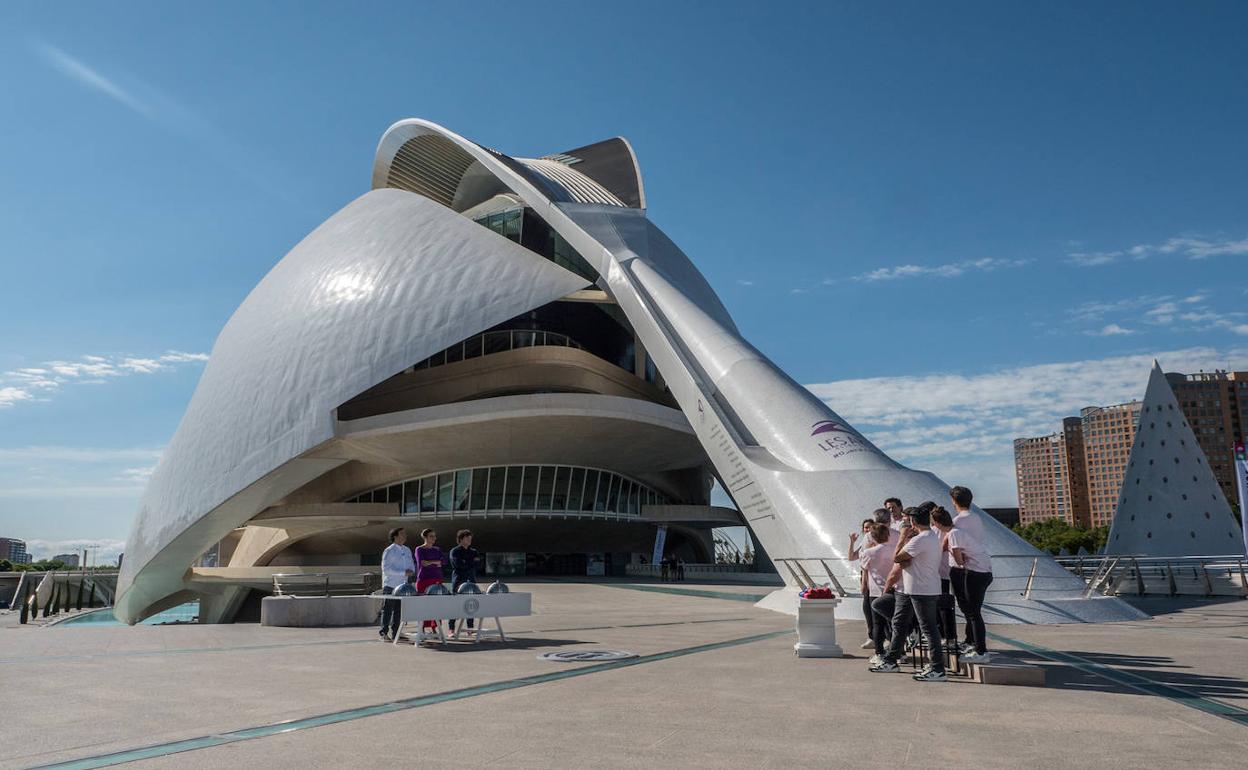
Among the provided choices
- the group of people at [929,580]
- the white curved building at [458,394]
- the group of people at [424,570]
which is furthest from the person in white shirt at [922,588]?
the white curved building at [458,394]

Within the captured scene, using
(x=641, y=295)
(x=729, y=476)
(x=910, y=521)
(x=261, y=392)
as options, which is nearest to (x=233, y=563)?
(x=261, y=392)

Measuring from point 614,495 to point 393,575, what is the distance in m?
23.3

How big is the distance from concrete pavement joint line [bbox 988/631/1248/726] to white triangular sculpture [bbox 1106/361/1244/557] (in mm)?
19168

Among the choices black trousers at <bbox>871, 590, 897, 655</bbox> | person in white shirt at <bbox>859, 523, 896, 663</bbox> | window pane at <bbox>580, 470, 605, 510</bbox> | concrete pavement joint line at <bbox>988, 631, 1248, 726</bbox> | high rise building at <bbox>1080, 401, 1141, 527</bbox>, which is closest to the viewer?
concrete pavement joint line at <bbox>988, 631, 1248, 726</bbox>

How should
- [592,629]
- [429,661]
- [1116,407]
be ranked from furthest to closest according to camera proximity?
1. [1116,407]
2. [592,629]
3. [429,661]

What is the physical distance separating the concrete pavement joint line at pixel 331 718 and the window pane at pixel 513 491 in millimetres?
23493

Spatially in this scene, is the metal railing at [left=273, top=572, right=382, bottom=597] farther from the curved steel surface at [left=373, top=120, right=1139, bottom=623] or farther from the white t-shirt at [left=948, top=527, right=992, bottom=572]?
the white t-shirt at [left=948, top=527, right=992, bottom=572]

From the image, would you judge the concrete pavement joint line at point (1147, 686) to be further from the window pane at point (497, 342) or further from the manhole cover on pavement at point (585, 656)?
the window pane at point (497, 342)

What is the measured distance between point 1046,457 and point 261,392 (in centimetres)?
10987

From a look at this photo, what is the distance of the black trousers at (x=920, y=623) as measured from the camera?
6.23 m

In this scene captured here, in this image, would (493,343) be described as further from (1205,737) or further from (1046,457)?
(1046,457)

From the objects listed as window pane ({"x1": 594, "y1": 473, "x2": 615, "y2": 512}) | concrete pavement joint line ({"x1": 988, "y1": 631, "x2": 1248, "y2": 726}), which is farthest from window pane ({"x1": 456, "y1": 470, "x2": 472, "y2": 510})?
concrete pavement joint line ({"x1": 988, "y1": 631, "x2": 1248, "y2": 726})

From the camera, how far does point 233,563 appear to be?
37.8m

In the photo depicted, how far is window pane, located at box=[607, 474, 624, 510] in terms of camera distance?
1302 inches
